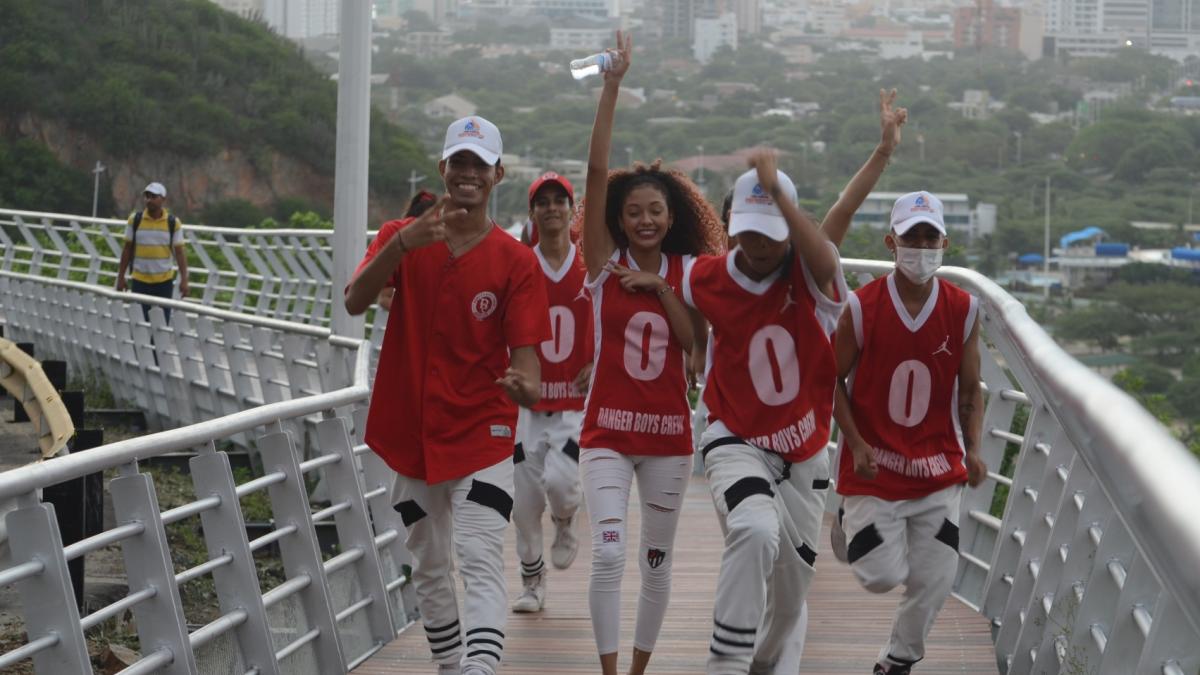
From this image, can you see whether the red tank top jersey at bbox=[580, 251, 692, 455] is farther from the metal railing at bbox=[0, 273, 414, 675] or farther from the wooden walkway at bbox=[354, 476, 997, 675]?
the wooden walkway at bbox=[354, 476, 997, 675]

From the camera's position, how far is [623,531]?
645 centimetres

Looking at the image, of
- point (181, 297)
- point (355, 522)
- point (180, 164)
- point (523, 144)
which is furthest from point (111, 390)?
point (523, 144)

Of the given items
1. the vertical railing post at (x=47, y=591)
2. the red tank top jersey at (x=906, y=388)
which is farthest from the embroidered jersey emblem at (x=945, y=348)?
the vertical railing post at (x=47, y=591)

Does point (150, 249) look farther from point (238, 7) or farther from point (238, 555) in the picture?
point (238, 7)

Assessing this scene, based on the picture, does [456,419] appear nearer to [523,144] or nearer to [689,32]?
[523,144]

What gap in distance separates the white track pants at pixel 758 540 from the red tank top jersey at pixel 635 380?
1.22 ft

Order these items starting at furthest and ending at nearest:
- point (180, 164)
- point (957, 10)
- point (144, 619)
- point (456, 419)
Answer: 1. point (957, 10)
2. point (180, 164)
3. point (456, 419)
4. point (144, 619)

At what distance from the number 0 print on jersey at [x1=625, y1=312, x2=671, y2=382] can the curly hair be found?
38 cm

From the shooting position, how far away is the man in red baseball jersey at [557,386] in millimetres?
8000

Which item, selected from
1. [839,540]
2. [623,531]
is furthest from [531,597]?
[839,540]

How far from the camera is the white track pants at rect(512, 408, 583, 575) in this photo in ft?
26.4

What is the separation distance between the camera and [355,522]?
24.2 feet

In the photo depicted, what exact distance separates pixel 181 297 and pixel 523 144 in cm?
6407

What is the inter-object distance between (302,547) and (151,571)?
4.86 ft
